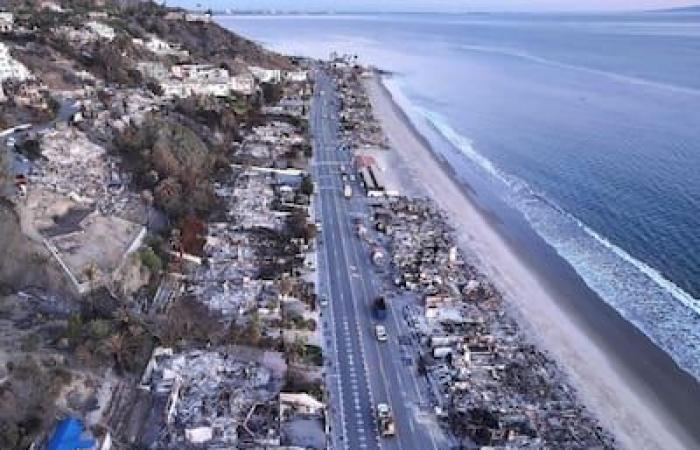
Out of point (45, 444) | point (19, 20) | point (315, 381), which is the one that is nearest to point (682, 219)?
point (315, 381)

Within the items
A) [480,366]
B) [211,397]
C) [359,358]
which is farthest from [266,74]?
[211,397]

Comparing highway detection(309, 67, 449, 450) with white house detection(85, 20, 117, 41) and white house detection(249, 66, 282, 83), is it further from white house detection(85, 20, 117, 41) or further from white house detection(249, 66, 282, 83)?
white house detection(249, 66, 282, 83)

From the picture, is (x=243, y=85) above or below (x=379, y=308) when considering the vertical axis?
above

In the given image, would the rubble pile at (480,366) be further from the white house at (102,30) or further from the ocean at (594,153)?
the white house at (102,30)

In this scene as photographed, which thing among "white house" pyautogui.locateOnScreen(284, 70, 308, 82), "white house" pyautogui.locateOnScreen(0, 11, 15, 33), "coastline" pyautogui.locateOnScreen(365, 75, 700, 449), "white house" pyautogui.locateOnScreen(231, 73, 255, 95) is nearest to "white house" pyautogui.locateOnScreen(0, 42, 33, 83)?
"white house" pyautogui.locateOnScreen(0, 11, 15, 33)

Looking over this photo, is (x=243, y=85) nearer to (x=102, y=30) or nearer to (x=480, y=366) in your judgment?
(x=102, y=30)

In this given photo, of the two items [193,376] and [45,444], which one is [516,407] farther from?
[45,444]

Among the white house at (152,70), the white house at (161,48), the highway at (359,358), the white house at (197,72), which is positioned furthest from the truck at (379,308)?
the white house at (161,48)

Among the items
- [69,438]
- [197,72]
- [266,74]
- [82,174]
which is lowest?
[69,438]
